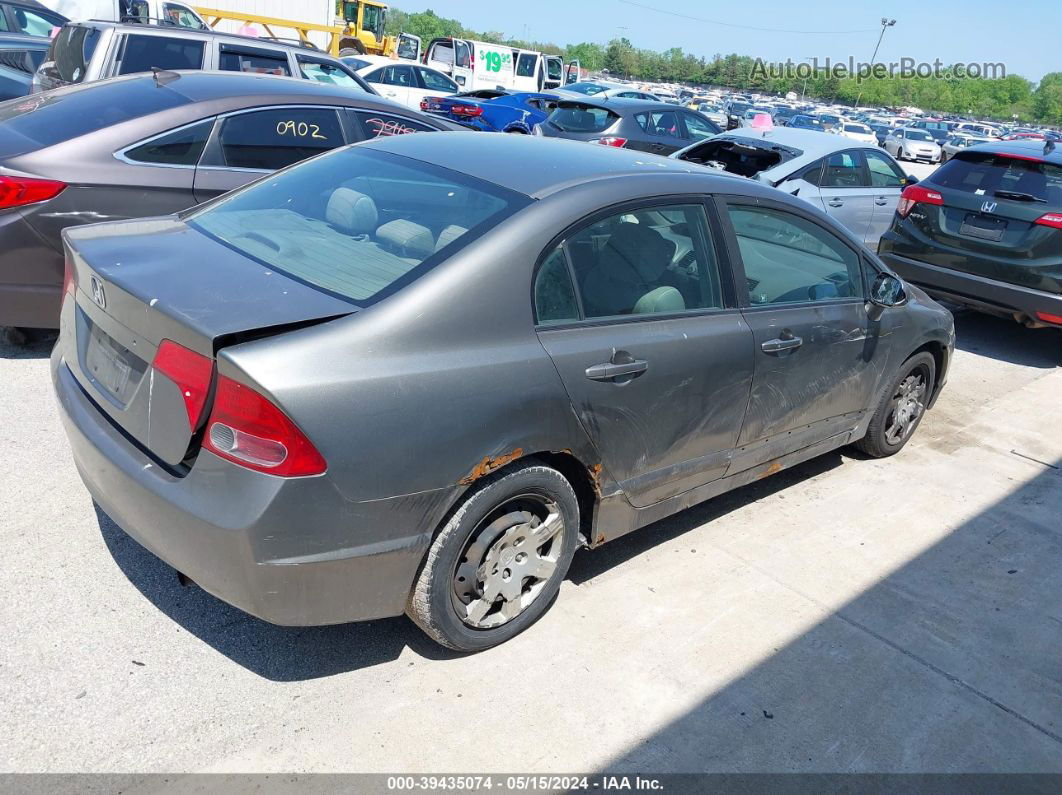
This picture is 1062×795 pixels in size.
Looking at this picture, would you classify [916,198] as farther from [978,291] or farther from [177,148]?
[177,148]

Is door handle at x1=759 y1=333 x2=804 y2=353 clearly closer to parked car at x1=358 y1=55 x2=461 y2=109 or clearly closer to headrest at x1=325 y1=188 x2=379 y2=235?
headrest at x1=325 y1=188 x2=379 y2=235

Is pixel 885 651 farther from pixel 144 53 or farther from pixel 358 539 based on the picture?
pixel 144 53

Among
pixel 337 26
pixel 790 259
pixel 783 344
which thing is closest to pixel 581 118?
pixel 790 259

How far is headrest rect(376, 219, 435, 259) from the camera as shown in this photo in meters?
2.94

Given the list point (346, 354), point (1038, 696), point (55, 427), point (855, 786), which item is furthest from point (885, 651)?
point (55, 427)

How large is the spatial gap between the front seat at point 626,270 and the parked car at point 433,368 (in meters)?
0.01

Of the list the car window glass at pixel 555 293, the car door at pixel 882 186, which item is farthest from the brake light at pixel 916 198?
the car window glass at pixel 555 293

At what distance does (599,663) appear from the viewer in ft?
10.2

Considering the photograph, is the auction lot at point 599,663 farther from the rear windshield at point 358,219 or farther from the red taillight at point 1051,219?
the red taillight at point 1051,219

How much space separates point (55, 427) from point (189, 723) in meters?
2.24

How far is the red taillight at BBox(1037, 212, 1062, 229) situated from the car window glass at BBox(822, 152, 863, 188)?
2.67 metres

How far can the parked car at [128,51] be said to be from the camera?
8.10m

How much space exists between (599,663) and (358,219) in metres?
1.83

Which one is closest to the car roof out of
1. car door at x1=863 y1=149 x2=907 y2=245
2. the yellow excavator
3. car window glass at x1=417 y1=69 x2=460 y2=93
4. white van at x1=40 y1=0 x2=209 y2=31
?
car door at x1=863 y1=149 x2=907 y2=245
